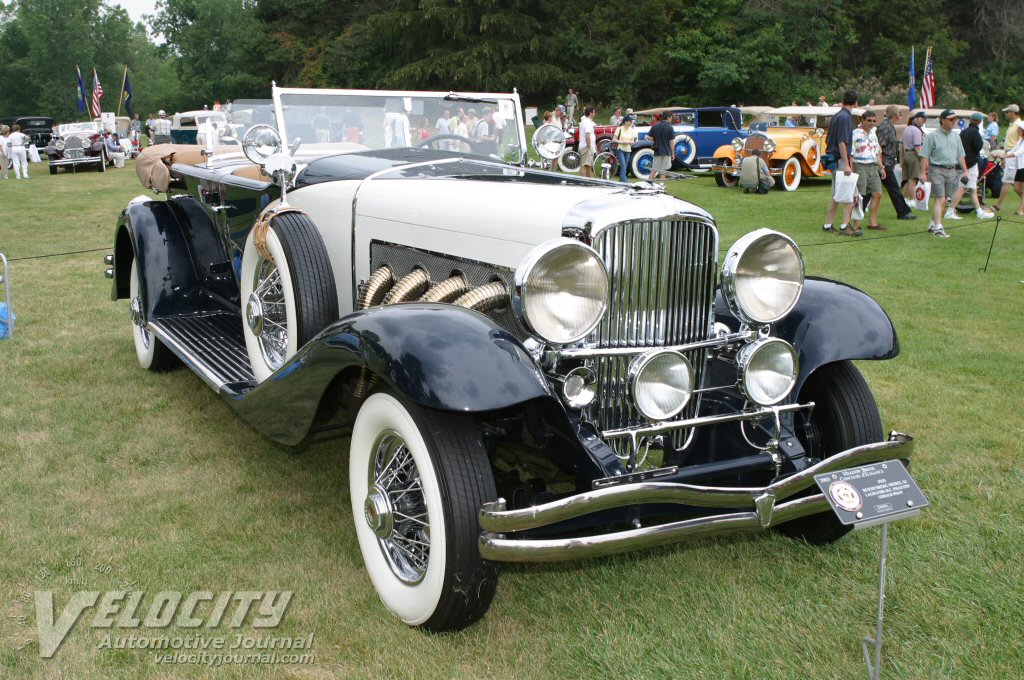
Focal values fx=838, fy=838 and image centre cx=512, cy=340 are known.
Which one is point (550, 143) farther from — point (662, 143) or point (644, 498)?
point (662, 143)

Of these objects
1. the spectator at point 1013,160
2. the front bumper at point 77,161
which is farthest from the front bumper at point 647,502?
the front bumper at point 77,161

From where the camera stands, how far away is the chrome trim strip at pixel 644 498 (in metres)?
2.32

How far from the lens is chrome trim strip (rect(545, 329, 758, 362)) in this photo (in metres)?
2.71

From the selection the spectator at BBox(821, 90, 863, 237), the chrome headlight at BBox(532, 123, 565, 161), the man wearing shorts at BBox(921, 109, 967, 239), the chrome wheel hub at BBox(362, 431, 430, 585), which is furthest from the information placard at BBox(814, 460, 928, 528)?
the man wearing shorts at BBox(921, 109, 967, 239)

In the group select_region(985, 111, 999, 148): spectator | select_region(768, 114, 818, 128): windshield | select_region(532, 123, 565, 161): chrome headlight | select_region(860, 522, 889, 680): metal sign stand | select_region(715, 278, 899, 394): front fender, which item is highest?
select_region(768, 114, 818, 128): windshield

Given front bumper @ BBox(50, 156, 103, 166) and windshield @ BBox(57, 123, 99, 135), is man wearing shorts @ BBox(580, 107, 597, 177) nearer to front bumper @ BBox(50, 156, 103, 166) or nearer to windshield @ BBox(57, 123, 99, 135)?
front bumper @ BBox(50, 156, 103, 166)

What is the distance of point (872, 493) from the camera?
8.05 feet

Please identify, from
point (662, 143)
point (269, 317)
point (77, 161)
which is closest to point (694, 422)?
point (269, 317)

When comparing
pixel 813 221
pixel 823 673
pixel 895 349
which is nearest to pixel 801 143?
pixel 813 221

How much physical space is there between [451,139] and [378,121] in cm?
41

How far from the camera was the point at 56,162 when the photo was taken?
896 inches

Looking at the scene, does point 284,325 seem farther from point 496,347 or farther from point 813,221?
point 813,221

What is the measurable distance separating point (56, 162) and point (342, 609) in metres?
23.8

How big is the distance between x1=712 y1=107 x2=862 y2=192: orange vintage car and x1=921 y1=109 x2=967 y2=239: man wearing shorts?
4852 millimetres
